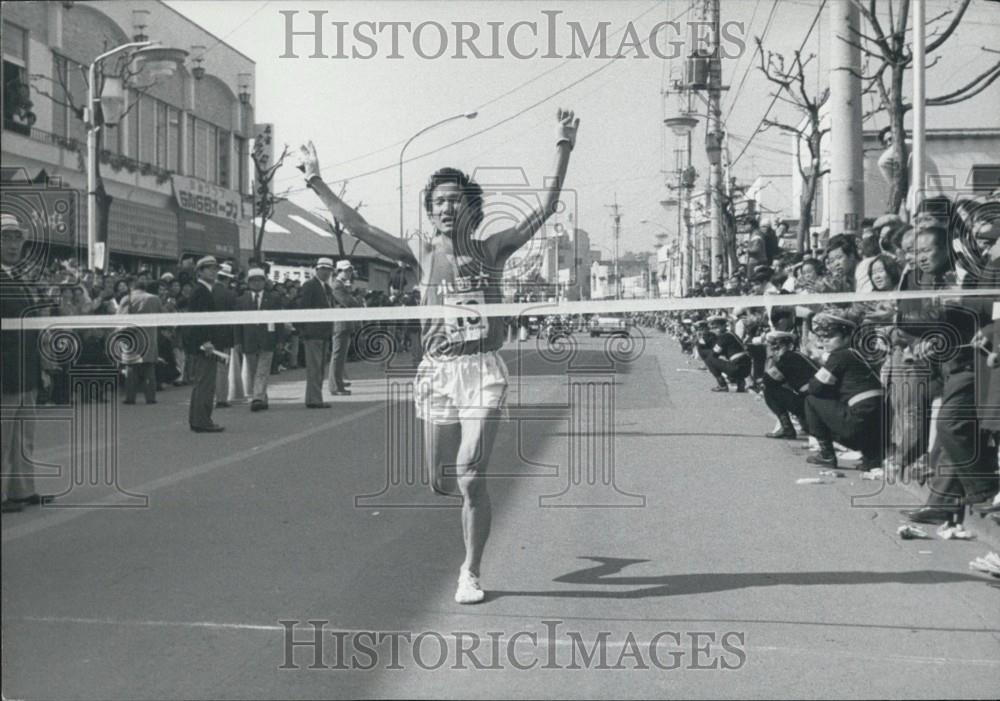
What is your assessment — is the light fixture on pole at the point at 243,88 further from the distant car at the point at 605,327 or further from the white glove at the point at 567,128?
the distant car at the point at 605,327

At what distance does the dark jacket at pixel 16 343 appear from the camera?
6301 millimetres

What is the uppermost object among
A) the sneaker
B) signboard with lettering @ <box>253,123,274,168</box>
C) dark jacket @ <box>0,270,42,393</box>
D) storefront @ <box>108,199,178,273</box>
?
storefront @ <box>108,199,178,273</box>

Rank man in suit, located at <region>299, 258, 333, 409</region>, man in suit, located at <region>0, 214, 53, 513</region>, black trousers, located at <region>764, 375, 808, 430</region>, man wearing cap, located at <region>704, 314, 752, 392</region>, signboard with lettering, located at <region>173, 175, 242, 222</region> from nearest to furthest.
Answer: man in suit, located at <region>0, 214, 53, 513</region> → black trousers, located at <region>764, 375, 808, 430</region> → man in suit, located at <region>299, 258, 333, 409</region> → man wearing cap, located at <region>704, 314, 752, 392</region> → signboard with lettering, located at <region>173, 175, 242, 222</region>

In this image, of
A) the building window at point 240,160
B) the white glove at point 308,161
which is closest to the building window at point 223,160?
the building window at point 240,160

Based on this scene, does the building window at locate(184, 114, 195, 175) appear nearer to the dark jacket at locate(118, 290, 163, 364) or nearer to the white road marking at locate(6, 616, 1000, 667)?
the dark jacket at locate(118, 290, 163, 364)

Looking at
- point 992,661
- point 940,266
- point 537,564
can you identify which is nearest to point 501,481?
point 537,564

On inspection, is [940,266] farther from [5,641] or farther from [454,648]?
[5,641]

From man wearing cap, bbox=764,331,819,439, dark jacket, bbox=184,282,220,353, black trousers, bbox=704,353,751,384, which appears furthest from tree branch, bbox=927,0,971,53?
dark jacket, bbox=184,282,220,353

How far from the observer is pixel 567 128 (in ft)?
15.6

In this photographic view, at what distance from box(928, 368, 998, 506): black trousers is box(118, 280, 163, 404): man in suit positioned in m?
8.81

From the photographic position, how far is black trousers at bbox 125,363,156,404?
13.8 metres

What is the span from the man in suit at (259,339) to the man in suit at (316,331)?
40 centimetres

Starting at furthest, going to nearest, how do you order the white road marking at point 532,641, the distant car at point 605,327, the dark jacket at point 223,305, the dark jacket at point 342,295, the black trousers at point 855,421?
the distant car at point 605,327 → the dark jacket at point 342,295 → the dark jacket at point 223,305 → the black trousers at point 855,421 → the white road marking at point 532,641

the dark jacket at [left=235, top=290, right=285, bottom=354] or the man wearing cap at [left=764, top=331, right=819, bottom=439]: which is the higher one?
the dark jacket at [left=235, top=290, right=285, bottom=354]
